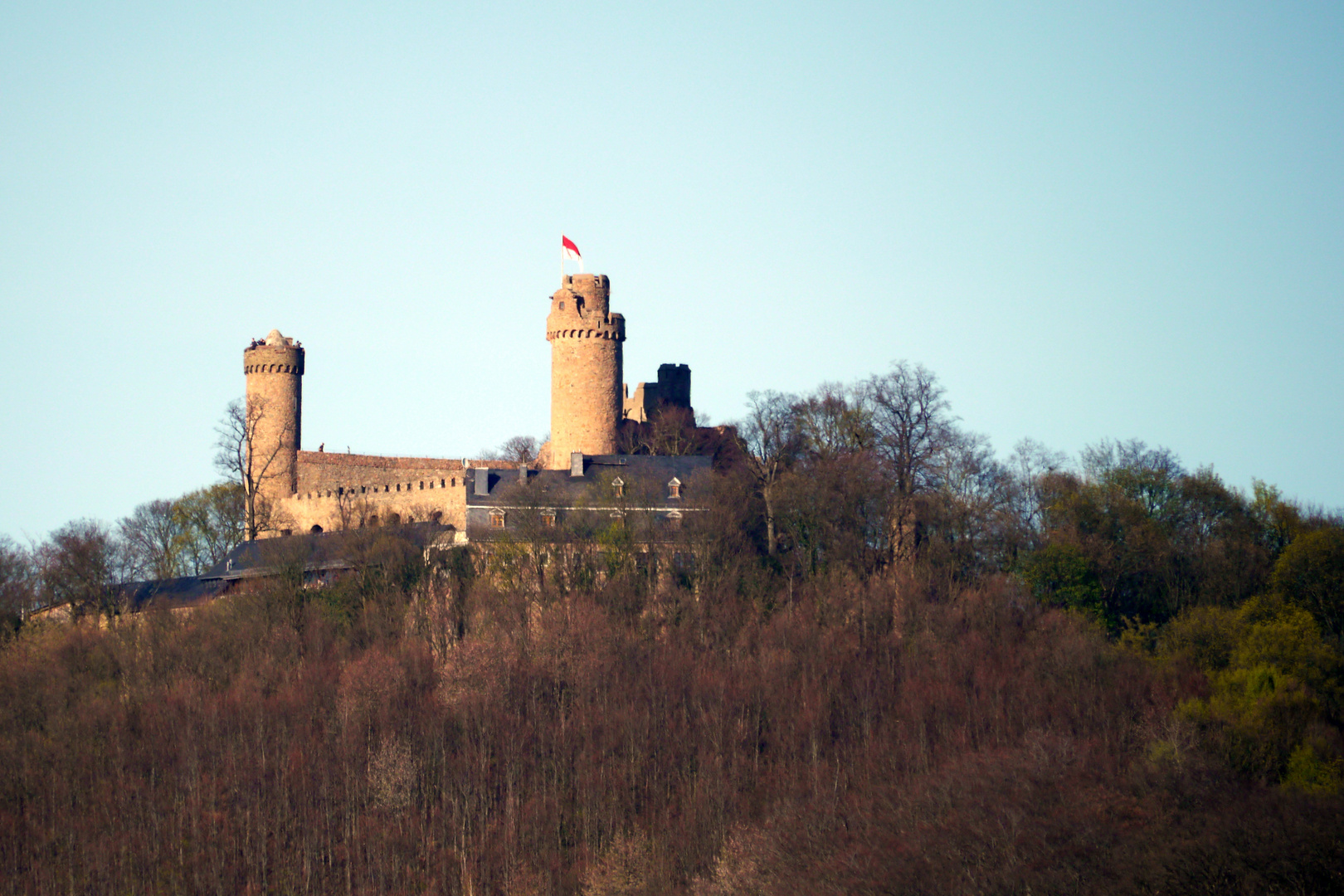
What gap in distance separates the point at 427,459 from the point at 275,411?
6.99 m

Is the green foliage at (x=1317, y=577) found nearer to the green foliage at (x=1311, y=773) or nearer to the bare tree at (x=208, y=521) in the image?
the green foliage at (x=1311, y=773)

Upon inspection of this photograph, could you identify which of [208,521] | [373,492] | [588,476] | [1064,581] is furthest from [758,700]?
[208,521]

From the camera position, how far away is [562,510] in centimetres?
5078

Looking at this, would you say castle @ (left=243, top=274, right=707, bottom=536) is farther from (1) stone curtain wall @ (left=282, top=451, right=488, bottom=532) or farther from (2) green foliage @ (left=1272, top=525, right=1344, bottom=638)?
(2) green foliage @ (left=1272, top=525, right=1344, bottom=638)

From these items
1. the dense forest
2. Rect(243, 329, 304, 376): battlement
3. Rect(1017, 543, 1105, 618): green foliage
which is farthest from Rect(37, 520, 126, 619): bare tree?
Rect(1017, 543, 1105, 618): green foliage

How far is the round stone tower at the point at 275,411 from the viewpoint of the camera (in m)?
61.7

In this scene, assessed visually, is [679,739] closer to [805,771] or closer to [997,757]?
[805,771]

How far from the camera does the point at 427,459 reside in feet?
200

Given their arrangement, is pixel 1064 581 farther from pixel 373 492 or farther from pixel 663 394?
pixel 373 492

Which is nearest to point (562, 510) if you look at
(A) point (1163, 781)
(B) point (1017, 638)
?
(B) point (1017, 638)

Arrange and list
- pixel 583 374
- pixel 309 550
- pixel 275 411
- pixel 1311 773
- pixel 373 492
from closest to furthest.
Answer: pixel 1311 773 < pixel 309 550 < pixel 373 492 < pixel 583 374 < pixel 275 411

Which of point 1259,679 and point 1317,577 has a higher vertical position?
point 1317,577

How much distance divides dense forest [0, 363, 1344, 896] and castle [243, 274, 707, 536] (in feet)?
13.9

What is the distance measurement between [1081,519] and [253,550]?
2753cm
